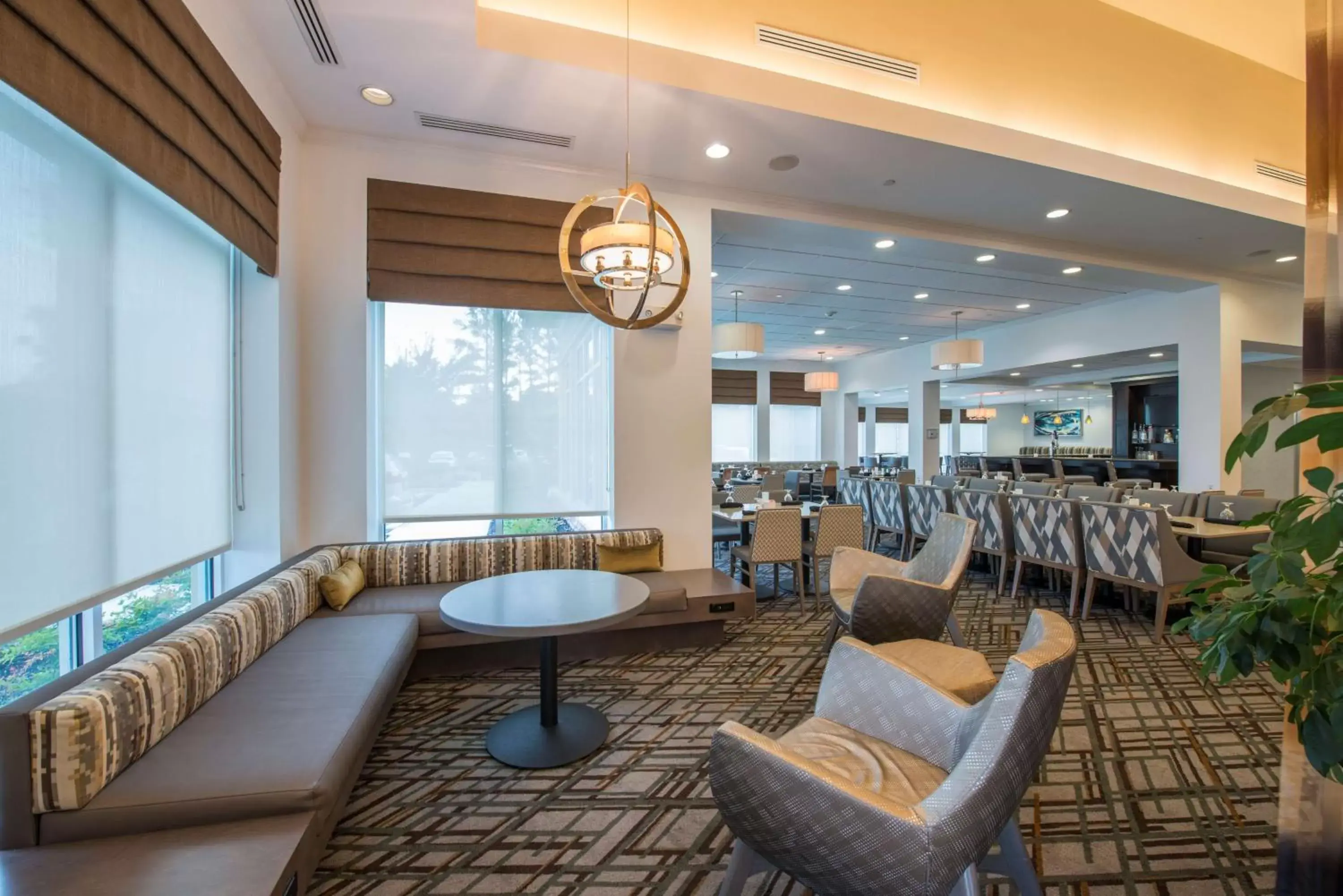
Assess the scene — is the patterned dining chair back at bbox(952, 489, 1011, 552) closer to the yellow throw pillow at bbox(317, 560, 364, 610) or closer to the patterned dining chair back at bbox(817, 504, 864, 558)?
the patterned dining chair back at bbox(817, 504, 864, 558)

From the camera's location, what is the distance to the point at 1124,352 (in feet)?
24.7

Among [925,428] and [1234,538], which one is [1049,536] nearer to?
[1234,538]

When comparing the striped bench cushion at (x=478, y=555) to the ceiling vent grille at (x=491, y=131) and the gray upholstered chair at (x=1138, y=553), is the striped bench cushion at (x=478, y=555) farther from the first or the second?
the gray upholstered chair at (x=1138, y=553)

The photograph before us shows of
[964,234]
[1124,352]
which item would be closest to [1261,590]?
[964,234]

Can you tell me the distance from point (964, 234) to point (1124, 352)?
4.27 m

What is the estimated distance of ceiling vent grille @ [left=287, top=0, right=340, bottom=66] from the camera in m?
2.52

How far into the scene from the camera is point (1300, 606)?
33.7 inches

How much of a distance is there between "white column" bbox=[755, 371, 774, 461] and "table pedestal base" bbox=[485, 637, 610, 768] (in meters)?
9.11

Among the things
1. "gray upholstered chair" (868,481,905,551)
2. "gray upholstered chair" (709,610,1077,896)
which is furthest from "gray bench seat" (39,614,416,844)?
"gray upholstered chair" (868,481,905,551)

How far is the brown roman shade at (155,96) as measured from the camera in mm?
1527

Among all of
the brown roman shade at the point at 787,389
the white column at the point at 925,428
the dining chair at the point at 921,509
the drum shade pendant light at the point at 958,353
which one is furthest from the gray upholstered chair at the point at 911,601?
the brown roman shade at the point at 787,389

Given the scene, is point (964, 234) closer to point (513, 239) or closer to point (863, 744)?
point (513, 239)

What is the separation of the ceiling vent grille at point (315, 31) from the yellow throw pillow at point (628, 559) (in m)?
3.18

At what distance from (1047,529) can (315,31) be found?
19.1 feet
